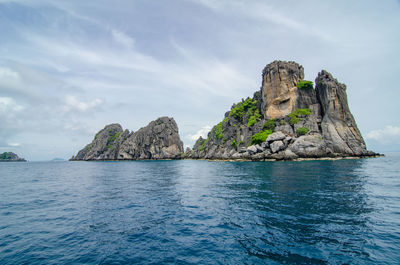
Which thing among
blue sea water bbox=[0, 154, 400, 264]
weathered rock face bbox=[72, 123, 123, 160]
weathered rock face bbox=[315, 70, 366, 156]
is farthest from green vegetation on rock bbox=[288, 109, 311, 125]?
weathered rock face bbox=[72, 123, 123, 160]

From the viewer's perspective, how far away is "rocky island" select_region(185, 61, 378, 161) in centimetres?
6700

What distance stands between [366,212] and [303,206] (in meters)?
3.49

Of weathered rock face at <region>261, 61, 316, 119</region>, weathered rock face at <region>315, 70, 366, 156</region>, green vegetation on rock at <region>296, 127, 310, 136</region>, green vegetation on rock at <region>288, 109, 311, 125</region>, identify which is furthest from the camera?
weathered rock face at <region>261, 61, 316, 119</region>

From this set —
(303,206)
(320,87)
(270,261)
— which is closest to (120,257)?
(270,261)

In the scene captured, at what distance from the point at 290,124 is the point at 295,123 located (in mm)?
2293

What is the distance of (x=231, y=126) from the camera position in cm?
10925

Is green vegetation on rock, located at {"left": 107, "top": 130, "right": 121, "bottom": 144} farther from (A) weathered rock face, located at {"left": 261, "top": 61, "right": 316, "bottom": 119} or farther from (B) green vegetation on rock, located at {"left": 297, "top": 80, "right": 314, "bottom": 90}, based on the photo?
(B) green vegetation on rock, located at {"left": 297, "top": 80, "right": 314, "bottom": 90}

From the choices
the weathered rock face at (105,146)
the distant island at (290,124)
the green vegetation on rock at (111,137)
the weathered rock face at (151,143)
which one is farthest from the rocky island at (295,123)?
the green vegetation on rock at (111,137)

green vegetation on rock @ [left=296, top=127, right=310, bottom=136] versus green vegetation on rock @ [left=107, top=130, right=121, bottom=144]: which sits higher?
green vegetation on rock @ [left=107, top=130, right=121, bottom=144]

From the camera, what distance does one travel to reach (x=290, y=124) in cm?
7906

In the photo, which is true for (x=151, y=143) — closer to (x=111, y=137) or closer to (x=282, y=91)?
(x=111, y=137)

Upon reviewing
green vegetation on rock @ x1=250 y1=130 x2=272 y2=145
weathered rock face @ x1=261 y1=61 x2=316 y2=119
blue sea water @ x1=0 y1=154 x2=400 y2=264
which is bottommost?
blue sea water @ x1=0 y1=154 x2=400 y2=264

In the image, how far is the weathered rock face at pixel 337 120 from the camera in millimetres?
67688

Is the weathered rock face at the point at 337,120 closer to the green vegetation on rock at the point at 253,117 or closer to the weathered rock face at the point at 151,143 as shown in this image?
the green vegetation on rock at the point at 253,117
